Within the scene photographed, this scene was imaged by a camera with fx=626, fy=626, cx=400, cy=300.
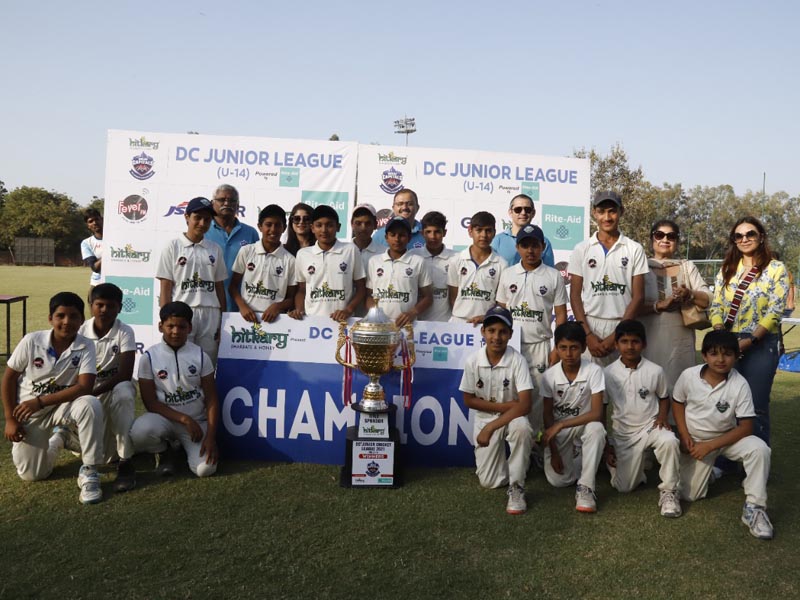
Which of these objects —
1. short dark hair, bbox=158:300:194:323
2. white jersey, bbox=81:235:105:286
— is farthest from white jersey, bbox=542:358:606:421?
white jersey, bbox=81:235:105:286

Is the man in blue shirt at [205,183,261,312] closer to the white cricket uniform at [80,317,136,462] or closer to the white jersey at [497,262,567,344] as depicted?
the white cricket uniform at [80,317,136,462]

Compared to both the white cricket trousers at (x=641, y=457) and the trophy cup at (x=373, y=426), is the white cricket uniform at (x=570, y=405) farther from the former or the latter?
the trophy cup at (x=373, y=426)

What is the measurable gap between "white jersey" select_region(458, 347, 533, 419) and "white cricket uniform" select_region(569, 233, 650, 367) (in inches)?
29.8

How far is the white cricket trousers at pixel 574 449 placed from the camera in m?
3.87

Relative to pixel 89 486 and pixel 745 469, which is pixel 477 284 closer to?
pixel 745 469

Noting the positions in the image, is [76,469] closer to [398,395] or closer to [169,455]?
[169,455]

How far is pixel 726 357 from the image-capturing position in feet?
12.5

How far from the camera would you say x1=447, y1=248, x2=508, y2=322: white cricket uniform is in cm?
486

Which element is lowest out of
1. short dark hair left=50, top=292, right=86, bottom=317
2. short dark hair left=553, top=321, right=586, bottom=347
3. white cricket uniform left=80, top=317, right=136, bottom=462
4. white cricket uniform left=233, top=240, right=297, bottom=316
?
white cricket uniform left=80, top=317, right=136, bottom=462

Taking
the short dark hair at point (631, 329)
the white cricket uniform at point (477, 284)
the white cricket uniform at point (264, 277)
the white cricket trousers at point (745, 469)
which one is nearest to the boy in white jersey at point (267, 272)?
the white cricket uniform at point (264, 277)

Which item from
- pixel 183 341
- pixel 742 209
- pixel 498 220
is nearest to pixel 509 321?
pixel 183 341

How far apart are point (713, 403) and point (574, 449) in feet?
2.98

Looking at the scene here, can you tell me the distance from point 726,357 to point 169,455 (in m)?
3.63

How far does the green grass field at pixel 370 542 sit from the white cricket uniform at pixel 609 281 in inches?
45.8
